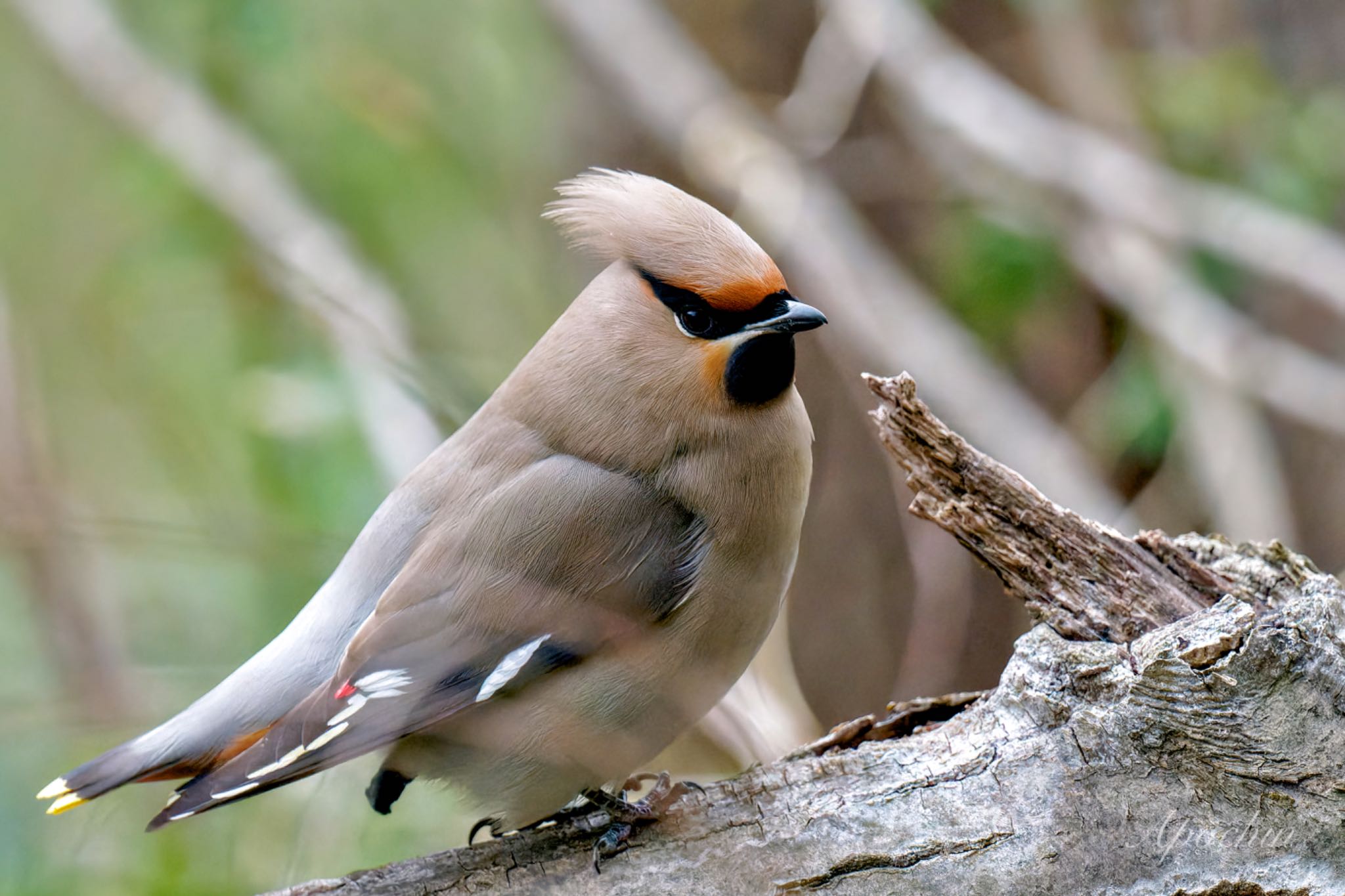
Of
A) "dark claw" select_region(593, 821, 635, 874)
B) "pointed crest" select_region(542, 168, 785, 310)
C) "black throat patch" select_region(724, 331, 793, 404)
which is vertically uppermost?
"pointed crest" select_region(542, 168, 785, 310)

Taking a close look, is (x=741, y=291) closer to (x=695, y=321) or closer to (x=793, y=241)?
(x=695, y=321)

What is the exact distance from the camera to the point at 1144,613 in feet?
7.77

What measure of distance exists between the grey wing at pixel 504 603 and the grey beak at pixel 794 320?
369 mm

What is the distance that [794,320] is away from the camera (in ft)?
8.26

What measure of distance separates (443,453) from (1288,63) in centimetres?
382

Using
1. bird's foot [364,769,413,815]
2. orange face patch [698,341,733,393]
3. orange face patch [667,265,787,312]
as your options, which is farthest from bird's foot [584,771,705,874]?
orange face patch [667,265,787,312]

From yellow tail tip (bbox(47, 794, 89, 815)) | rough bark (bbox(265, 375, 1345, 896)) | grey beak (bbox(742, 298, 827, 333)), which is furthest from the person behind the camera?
grey beak (bbox(742, 298, 827, 333))

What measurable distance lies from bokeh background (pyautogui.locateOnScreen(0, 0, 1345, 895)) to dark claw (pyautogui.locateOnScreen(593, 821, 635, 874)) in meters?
1.74

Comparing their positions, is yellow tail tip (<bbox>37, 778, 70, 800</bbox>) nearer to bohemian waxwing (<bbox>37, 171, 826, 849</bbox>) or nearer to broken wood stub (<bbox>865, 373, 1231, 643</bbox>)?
bohemian waxwing (<bbox>37, 171, 826, 849</bbox>)

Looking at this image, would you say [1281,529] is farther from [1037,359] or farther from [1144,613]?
[1144,613]

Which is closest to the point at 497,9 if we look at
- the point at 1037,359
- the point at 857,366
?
the point at 857,366

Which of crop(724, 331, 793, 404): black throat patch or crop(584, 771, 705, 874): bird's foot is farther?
crop(724, 331, 793, 404): black throat patch

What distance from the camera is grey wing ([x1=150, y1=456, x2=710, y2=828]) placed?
7.62ft

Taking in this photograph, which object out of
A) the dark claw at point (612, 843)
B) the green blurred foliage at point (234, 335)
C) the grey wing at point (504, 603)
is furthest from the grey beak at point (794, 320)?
the dark claw at point (612, 843)
